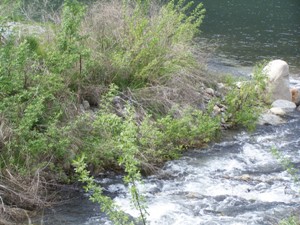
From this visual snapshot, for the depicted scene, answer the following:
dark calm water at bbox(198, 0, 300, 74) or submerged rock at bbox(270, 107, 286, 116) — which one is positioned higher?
submerged rock at bbox(270, 107, 286, 116)

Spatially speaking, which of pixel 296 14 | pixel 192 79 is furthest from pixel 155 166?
pixel 296 14

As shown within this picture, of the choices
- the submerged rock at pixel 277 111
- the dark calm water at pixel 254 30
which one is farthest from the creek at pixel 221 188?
the dark calm water at pixel 254 30

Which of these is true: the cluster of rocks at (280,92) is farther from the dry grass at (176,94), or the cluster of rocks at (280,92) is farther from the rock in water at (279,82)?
the dry grass at (176,94)

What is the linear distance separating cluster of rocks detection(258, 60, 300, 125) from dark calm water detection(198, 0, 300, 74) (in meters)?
3.69

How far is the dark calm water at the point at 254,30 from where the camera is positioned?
20234 millimetres

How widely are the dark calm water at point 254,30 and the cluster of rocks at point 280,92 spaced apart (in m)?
3.69

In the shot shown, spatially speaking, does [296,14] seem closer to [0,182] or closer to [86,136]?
[86,136]

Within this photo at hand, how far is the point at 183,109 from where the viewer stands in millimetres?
11109

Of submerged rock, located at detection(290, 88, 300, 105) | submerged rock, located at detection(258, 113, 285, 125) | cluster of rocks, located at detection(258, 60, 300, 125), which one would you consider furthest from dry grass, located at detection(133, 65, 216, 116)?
submerged rock, located at detection(290, 88, 300, 105)

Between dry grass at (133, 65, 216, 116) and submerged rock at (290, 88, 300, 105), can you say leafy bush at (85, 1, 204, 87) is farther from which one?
submerged rock at (290, 88, 300, 105)

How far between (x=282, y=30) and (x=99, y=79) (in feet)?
53.4

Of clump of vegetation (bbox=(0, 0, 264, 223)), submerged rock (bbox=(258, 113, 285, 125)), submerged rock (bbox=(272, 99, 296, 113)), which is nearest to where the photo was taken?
clump of vegetation (bbox=(0, 0, 264, 223))

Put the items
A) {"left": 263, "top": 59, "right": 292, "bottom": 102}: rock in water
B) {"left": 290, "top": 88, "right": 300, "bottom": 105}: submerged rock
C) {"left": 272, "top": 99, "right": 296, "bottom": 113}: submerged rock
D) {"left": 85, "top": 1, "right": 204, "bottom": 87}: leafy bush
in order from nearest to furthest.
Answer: {"left": 85, "top": 1, "right": 204, "bottom": 87}: leafy bush → {"left": 272, "top": 99, "right": 296, "bottom": 113}: submerged rock → {"left": 263, "top": 59, "right": 292, "bottom": 102}: rock in water → {"left": 290, "top": 88, "right": 300, "bottom": 105}: submerged rock

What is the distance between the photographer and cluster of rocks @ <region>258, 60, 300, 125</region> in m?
13.5
